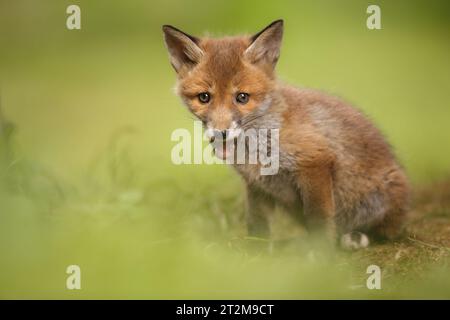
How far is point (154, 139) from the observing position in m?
6.24

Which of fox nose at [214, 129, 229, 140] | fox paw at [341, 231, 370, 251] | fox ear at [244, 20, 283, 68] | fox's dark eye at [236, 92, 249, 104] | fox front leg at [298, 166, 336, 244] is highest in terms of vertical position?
fox ear at [244, 20, 283, 68]

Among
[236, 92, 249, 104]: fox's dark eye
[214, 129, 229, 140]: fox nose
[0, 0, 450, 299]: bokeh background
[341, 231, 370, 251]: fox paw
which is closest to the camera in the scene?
[0, 0, 450, 299]: bokeh background

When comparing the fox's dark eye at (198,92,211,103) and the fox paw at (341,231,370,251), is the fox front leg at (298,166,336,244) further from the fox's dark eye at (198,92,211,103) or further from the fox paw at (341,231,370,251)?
the fox's dark eye at (198,92,211,103)

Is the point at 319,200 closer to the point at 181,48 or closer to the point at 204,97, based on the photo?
the point at 204,97

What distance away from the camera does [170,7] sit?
7.33 m

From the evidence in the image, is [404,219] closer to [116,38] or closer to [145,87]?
[145,87]

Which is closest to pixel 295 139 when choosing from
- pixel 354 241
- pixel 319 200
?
pixel 319 200

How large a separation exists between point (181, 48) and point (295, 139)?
0.80m

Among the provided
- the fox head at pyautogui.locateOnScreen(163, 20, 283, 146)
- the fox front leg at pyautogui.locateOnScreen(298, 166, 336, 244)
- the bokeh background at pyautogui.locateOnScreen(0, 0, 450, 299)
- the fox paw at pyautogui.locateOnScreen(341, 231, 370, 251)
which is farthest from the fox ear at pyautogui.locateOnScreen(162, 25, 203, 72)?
the fox paw at pyautogui.locateOnScreen(341, 231, 370, 251)

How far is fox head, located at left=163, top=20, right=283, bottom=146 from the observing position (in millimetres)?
3824

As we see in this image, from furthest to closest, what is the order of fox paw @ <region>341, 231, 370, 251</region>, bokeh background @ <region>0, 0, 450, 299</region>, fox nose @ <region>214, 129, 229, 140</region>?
fox paw @ <region>341, 231, 370, 251</region> → fox nose @ <region>214, 129, 229, 140</region> → bokeh background @ <region>0, 0, 450, 299</region>

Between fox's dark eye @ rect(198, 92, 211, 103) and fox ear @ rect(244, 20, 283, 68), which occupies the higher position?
fox ear @ rect(244, 20, 283, 68)

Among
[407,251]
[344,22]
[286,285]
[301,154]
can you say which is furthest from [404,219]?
[344,22]

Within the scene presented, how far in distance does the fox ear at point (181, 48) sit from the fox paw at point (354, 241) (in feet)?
4.31
